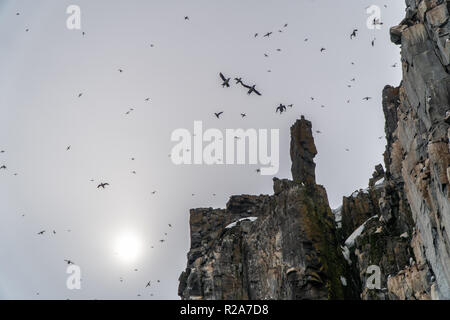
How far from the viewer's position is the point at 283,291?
6969 centimetres

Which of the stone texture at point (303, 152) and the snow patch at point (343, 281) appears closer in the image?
the snow patch at point (343, 281)

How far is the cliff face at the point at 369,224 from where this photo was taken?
45.1m

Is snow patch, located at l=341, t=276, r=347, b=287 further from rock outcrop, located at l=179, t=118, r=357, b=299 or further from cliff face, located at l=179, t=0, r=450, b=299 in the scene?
cliff face, located at l=179, t=0, r=450, b=299

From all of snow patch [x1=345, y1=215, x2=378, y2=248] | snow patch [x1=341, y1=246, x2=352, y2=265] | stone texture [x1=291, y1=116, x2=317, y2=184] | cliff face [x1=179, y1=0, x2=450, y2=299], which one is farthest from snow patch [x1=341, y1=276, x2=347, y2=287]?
stone texture [x1=291, y1=116, x2=317, y2=184]

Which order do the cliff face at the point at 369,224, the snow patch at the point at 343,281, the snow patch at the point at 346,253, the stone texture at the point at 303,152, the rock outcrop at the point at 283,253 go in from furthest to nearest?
the stone texture at the point at 303,152, the snow patch at the point at 346,253, the rock outcrop at the point at 283,253, the snow patch at the point at 343,281, the cliff face at the point at 369,224

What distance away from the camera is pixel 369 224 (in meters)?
71.4

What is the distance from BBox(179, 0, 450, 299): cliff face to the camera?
45094 millimetres

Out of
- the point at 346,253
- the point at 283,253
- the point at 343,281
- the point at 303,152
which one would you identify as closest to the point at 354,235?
the point at 346,253

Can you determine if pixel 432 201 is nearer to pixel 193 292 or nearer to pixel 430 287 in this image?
pixel 430 287

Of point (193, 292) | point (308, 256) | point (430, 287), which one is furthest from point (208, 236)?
point (430, 287)

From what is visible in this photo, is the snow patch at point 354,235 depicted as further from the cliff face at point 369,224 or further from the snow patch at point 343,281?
the snow patch at point 343,281

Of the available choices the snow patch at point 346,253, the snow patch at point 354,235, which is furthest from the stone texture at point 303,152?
the snow patch at point 346,253
